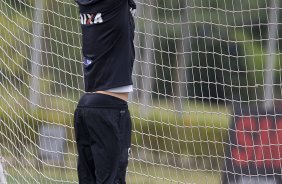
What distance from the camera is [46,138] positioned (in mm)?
6785

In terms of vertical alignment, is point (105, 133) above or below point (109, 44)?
below

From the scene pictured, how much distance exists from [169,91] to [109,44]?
2.14 meters

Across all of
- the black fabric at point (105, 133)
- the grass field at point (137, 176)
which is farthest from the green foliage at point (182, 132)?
the black fabric at point (105, 133)

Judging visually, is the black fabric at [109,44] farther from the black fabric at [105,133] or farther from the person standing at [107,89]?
the black fabric at [105,133]

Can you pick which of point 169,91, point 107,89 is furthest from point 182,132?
point 107,89

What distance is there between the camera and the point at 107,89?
4.20m

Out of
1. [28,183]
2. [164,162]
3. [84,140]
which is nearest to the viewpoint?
[84,140]

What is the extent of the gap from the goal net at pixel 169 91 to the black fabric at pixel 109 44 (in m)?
1.71

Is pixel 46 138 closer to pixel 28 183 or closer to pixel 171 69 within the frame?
pixel 28 183

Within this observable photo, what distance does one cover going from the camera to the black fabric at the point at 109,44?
4.19 m

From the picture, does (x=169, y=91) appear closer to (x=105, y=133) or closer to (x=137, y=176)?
(x=137, y=176)

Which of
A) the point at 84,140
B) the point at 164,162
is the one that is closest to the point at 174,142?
the point at 164,162

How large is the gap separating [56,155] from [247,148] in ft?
5.83

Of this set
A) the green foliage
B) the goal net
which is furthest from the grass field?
the green foliage
